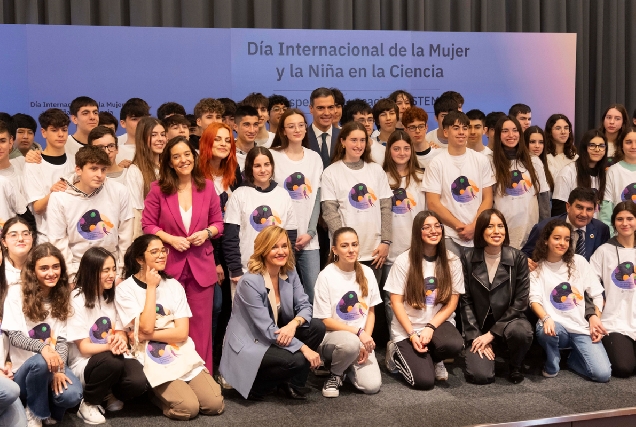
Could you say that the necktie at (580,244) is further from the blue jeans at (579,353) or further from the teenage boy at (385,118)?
the teenage boy at (385,118)

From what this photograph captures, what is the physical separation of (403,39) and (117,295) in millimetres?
3478

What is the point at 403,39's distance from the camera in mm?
6199

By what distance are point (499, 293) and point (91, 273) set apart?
2141 mm

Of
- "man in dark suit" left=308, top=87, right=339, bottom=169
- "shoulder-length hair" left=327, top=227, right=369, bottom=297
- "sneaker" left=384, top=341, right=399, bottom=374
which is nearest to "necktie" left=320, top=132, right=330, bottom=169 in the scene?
"man in dark suit" left=308, top=87, right=339, bottom=169

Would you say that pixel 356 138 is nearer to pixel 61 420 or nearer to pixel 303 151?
pixel 303 151

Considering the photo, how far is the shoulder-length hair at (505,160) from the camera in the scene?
15.4 ft

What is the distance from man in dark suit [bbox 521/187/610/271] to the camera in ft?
14.7

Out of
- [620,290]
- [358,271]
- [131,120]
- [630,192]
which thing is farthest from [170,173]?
[630,192]

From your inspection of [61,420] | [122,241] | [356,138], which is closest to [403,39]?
[356,138]

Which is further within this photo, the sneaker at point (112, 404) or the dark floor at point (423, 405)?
the sneaker at point (112, 404)

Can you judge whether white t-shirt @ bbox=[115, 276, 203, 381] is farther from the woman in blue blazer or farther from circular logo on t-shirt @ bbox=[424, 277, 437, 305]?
circular logo on t-shirt @ bbox=[424, 277, 437, 305]

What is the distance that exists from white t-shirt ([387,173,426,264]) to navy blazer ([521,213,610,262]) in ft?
2.14

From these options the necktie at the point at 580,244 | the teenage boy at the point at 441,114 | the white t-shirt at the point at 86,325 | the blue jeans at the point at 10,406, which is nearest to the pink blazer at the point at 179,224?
the white t-shirt at the point at 86,325

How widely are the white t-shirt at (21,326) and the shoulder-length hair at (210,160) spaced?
1.16 meters
